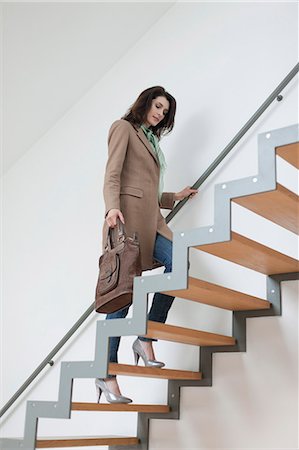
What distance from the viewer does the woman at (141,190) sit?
2756mm

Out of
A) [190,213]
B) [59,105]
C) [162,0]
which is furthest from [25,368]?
[162,0]

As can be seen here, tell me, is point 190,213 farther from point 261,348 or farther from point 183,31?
point 183,31

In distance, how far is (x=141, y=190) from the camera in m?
2.91

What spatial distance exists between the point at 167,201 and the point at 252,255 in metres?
0.77

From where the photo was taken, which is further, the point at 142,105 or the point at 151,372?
the point at 142,105

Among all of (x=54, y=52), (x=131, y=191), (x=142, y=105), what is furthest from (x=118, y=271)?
(x=54, y=52)

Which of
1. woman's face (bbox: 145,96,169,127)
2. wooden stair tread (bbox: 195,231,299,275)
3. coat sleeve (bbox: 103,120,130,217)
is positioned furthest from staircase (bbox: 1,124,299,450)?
woman's face (bbox: 145,96,169,127)

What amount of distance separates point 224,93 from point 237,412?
62.3 inches

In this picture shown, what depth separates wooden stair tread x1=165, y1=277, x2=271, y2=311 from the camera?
7.89 ft

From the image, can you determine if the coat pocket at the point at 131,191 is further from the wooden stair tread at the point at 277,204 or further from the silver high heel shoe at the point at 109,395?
the silver high heel shoe at the point at 109,395

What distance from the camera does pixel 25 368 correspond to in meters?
3.75

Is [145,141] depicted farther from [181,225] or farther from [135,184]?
[181,225]

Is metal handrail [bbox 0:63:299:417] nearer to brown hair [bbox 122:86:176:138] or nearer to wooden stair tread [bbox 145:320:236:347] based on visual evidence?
brown hair [bbox 122:86:176:138]

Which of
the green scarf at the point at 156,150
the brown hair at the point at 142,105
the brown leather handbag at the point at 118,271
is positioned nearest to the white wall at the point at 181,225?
the green scarf at the point at 156,150
